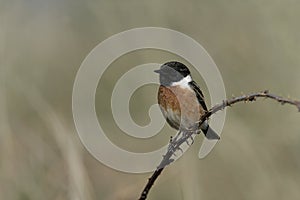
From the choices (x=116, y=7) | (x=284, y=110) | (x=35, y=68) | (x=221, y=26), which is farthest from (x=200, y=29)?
(x=35, y=68)

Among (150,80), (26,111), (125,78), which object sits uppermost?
(26,111)

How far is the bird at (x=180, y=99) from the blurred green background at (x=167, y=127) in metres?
0.25

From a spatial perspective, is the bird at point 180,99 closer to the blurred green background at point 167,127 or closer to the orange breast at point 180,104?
the orange breast at point 180,104

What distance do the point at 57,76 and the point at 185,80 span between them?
2.30m

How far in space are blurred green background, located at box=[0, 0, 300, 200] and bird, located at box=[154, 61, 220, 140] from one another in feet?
0.81

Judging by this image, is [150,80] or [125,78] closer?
[150,80]

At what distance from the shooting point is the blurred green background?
2104 millimetres

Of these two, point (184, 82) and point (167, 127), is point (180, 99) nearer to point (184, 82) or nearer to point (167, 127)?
point (184, 82)

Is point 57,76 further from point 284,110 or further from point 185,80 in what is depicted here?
point 185,80

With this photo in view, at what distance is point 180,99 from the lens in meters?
1.84

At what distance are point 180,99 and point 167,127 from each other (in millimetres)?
1007

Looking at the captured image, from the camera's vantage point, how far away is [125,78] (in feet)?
9.65

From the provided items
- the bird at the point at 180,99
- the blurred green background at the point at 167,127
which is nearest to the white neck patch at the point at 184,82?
the bird at the point at 180,99

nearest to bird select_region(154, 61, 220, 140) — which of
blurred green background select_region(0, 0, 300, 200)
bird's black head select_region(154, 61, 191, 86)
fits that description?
bird's black head select_region(154, 61, 191, 86)
